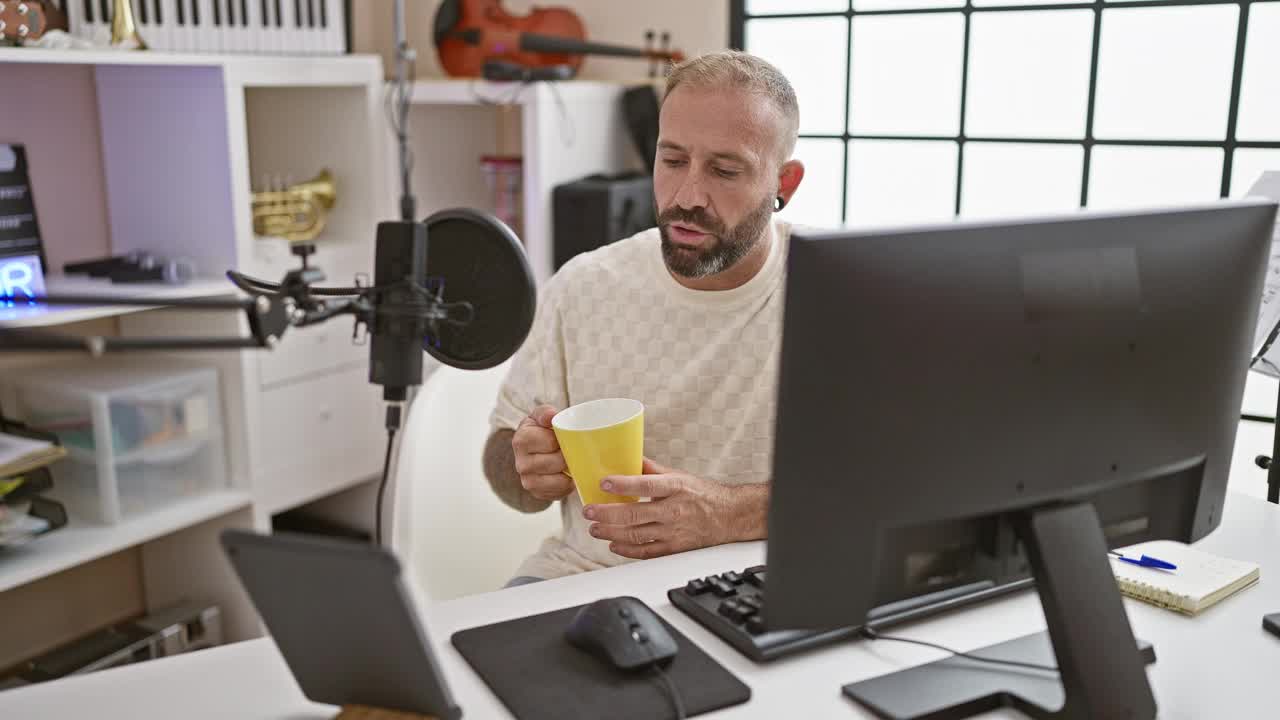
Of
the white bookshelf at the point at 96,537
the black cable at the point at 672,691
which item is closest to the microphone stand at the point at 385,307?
the black cable at the point at 672,691

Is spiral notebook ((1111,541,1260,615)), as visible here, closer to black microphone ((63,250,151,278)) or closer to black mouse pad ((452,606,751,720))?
black mouse pad ((452,606,751,720))

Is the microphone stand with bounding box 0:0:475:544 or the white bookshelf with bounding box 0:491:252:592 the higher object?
the microphone stand with bounding box 0:0:475:544

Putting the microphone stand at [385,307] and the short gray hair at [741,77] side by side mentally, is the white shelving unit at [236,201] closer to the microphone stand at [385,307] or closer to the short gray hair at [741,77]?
the short gray hair at [741,77]

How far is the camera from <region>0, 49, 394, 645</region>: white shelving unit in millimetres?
2562

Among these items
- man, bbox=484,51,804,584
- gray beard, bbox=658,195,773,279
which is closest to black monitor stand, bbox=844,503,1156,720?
man, bbox=484,51,804,584

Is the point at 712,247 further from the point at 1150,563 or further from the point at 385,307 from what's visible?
the point at 385,307

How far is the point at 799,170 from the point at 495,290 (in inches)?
35.6

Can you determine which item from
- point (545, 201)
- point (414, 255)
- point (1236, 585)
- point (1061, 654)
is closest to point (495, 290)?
point (414, 255)

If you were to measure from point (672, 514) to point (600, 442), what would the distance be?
17 centimetres

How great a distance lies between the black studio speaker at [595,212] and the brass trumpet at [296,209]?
2.02 ft

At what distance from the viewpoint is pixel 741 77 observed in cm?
171

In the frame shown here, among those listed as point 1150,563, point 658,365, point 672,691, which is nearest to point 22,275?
point 658,365

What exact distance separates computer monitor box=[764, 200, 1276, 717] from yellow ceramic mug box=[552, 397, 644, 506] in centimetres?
33

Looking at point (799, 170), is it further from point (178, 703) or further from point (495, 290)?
point (178, 703)
